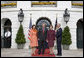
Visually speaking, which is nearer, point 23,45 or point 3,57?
point 3,57

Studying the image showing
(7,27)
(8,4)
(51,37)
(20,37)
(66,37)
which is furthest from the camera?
(7,27)

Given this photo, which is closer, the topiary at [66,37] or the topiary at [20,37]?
the topiary at [66,37]

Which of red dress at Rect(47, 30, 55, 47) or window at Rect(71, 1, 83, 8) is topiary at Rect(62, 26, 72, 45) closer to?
window at Rect(71, 1, 83, 8)

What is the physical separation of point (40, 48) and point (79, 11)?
21.4 feet

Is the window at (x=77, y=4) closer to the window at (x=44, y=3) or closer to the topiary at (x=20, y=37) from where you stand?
the window at (x=44, y=3)

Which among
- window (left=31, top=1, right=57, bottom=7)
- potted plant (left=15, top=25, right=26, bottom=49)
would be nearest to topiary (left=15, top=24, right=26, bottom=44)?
potted plant (left=15, top=25, right=26, bottom=49)

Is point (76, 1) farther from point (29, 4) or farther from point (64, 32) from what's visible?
point (29, 4)

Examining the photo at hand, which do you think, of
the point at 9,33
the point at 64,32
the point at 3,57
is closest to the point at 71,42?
the point at 64,32

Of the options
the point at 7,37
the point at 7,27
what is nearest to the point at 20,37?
the point at 7,37

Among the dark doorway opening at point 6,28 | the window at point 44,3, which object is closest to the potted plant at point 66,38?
the window at point 44,3

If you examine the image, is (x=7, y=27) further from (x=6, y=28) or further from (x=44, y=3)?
(x=44, y=3)

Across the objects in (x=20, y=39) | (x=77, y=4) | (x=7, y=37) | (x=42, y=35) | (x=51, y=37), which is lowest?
(x=20, y=39)

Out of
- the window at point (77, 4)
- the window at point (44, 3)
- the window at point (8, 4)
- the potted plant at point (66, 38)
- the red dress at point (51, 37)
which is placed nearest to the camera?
the red dress at point (51, 37)

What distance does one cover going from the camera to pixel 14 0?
51.2 ft
